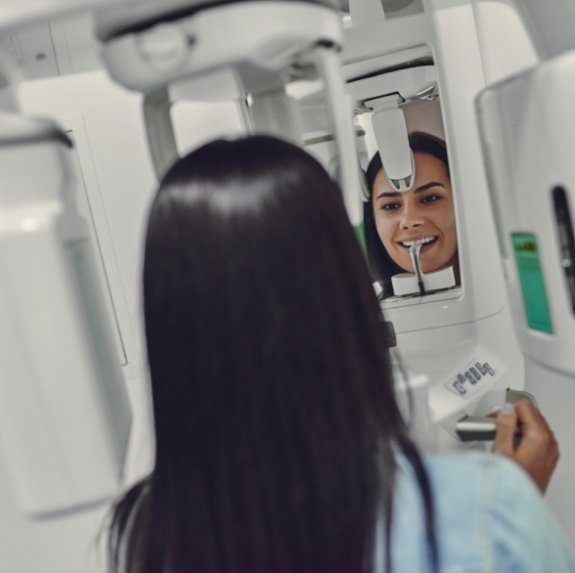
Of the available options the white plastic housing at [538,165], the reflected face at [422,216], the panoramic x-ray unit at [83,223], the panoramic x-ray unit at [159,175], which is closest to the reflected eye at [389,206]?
the reflected face at [422,216]

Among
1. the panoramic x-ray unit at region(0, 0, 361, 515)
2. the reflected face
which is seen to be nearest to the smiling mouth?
the reflected face

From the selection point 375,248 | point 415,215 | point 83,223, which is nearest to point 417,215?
point 415,215

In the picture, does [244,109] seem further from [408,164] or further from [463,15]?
[463,15]

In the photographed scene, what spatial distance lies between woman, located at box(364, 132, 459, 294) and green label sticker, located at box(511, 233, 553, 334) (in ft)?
1.59

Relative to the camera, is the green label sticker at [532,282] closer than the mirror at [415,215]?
Yes

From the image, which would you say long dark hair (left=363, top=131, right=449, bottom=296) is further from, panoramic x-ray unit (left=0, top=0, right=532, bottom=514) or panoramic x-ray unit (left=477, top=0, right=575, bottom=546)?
panoramic x-ray unit (left=0, top=0, right=532, bottom=514)

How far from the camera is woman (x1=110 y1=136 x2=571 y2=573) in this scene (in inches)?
26.6

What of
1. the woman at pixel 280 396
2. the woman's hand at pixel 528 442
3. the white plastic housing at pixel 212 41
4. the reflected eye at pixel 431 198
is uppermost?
the white plastic housing at pixel 212 41

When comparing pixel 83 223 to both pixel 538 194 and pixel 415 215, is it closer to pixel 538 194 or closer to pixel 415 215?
pixel 538 194

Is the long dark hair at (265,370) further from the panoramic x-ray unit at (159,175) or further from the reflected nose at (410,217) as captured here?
the reflected nose at (410,217)

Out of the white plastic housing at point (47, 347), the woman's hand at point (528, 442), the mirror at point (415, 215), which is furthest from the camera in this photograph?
the mirror at point (415, 215)

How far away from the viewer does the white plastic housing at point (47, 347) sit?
582mm

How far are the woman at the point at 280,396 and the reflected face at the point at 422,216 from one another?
61 centimetres

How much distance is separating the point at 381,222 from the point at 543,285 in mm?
587
